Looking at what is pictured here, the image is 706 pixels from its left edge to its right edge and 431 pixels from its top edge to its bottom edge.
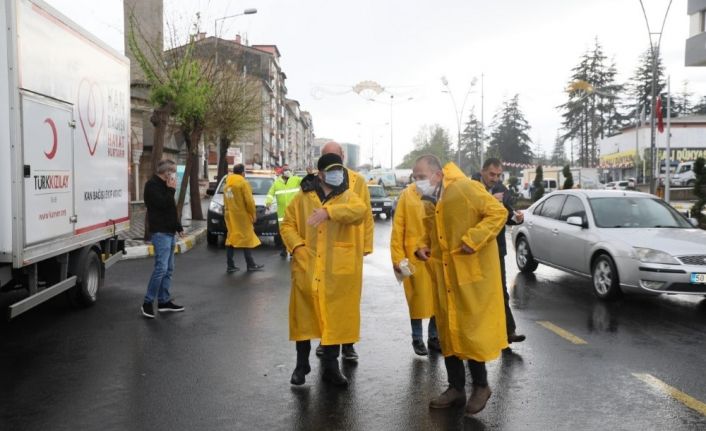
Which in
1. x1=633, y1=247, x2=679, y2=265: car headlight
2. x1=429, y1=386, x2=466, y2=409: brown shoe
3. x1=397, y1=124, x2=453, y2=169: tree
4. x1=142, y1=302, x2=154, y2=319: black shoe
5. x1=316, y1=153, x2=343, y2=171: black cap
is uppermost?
x1=397, y1=124, x2=453, y2=169: tree

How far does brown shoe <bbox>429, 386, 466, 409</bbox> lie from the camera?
15.0 ft

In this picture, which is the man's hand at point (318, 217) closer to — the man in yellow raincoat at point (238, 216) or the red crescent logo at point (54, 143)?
the red crescent logo at point (54, 143)

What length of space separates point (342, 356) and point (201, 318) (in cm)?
246

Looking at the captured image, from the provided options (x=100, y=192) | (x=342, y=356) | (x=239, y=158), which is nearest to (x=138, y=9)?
(x=239, y=158)

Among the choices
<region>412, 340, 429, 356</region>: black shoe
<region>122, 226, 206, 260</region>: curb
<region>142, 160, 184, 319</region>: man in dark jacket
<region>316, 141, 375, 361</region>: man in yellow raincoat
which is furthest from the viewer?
<region>122, 226, 206, 260</region>: curb

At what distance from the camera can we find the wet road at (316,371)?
438 centimetres

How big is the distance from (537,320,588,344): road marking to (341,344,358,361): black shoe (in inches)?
89.7

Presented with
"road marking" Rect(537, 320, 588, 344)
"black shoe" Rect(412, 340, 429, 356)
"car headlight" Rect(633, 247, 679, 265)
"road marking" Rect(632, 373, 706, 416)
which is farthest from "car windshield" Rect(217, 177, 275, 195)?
"road marking" Rect(632, 373, 706, 416)

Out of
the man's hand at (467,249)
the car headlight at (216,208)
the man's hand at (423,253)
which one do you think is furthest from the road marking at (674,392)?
the car headlight at (216,208)

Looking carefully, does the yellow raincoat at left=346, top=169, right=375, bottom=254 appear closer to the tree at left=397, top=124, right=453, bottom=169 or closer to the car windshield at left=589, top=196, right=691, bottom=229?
the car windshield at left=589, top=196, right=691, bottom=229

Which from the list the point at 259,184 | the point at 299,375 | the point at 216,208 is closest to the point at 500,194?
the point at 299,375

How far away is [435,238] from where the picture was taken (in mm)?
4637

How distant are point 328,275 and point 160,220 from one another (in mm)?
3424

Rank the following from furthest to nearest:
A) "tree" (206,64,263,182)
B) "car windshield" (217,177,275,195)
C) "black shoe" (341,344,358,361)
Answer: "tree" (206,64,263,182) < "car windshield" (217,177,275,195) < "black shoe" (341,344,358,361)
